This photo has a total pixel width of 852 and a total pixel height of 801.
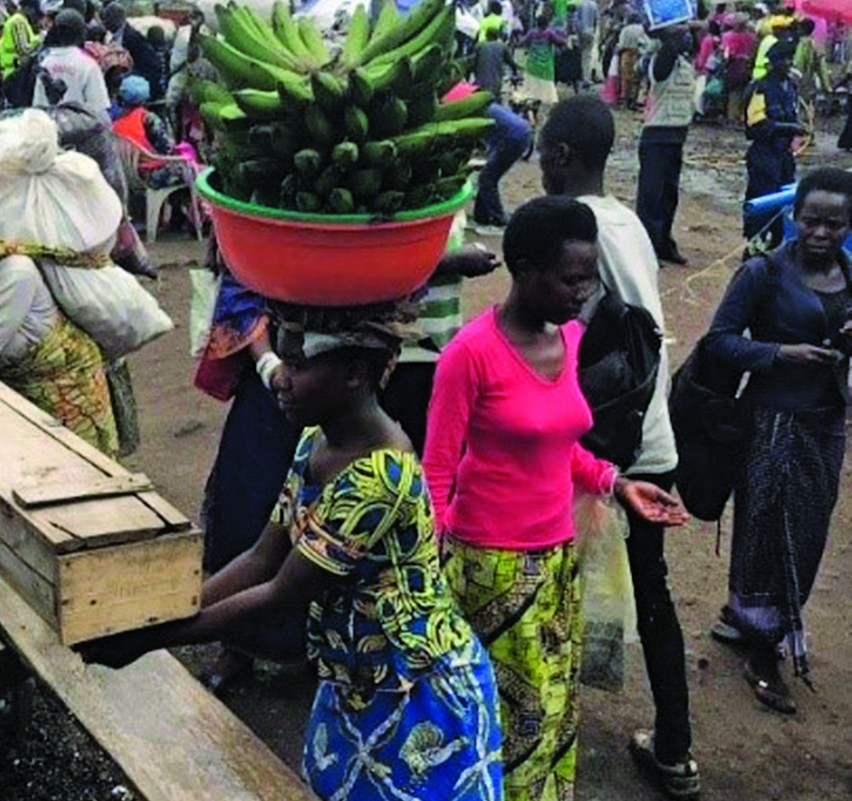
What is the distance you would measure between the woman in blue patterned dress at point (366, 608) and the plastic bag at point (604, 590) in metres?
1.07

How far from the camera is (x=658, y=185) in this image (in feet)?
32.9

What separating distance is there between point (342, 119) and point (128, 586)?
2.84ft

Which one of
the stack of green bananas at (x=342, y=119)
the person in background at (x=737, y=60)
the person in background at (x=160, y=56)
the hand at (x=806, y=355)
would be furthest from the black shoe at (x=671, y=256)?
the person in background at (x=737, y=60)

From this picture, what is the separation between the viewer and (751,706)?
4223mm

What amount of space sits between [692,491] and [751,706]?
75 cm

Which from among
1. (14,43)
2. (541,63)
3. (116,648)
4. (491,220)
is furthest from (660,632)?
(541,63)

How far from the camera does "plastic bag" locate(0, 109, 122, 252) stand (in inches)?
149

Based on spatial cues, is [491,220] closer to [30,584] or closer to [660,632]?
[660,632]

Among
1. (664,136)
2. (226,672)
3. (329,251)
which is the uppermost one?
(329,251)

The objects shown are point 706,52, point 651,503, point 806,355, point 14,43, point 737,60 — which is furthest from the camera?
point 706,52

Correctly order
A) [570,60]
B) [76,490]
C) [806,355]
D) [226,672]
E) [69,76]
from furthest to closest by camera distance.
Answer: [570,60]
[69,76]
[226,672]
[806,355]
[76,490]

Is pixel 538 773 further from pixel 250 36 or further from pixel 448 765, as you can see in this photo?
pixel 250 36

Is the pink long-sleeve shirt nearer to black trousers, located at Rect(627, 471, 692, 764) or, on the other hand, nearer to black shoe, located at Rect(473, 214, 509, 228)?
black trousers, located at Rect(627, 471, 692, 764)

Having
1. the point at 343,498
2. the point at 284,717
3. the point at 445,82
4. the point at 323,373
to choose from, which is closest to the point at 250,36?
the point at 445,82
